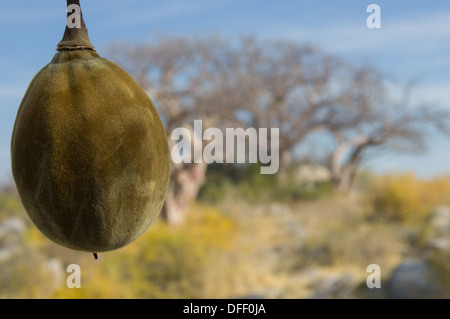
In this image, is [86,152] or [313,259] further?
[313,259]

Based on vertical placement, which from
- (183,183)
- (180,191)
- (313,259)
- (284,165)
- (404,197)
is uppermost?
(284,165)

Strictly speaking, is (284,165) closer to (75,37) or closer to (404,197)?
(404,197)

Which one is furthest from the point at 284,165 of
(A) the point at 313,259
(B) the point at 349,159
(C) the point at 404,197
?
(A) the point at 313,259

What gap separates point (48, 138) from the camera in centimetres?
129

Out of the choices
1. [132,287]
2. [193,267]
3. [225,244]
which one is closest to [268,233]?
[225,244]

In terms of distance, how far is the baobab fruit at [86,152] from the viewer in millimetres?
1270

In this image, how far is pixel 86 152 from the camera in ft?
4.14

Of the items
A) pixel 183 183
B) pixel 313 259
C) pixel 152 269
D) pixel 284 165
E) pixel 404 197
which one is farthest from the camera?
pixel 284 165

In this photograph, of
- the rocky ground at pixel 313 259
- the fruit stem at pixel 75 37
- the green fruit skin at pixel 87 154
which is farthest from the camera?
the rocky ground at pixel 313 259

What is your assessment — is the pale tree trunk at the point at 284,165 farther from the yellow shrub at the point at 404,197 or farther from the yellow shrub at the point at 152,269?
the yellow shrub at the point at 152,269

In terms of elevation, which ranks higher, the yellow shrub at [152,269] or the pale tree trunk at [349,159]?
the pale tree trunk at [349,159]

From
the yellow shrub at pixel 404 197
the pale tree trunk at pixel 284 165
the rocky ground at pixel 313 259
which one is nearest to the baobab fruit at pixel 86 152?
the rocky ground at pixel 313 259

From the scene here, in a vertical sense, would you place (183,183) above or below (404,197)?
above

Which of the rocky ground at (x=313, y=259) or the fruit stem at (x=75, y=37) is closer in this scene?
the fruit stem at (x=75, y=37)
